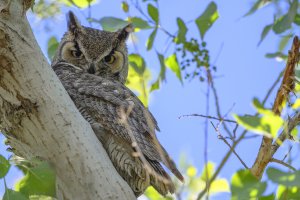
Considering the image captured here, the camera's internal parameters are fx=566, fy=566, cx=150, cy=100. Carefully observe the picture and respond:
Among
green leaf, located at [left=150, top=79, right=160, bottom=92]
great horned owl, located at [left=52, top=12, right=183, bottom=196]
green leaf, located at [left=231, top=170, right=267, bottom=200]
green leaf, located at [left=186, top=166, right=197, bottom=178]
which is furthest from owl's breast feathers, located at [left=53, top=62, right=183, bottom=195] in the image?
green leaf, located at [left=231, top=170, right=267, bottom=200]

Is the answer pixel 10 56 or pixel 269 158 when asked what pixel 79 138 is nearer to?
pixel 10 56

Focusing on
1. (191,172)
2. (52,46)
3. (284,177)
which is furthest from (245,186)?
(52,46)

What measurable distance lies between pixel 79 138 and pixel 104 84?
105cm

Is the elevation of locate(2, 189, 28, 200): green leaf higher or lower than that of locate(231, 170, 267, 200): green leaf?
lower

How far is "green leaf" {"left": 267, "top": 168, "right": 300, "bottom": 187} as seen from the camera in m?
1.36

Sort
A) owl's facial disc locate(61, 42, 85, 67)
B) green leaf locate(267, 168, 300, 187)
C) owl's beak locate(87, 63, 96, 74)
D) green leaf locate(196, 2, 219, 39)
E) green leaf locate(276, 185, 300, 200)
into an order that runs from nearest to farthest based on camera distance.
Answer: green leaf locate(267, 168, 300, 187) < green leaf locate(276, 185, 300, 200) < green leaf locate(196, 2, 219, 39) < owl's beak locate(87, 63, 96, 74) < owl's facial disc locate(61, 42, 85, 67)

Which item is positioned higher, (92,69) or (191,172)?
(92,69)

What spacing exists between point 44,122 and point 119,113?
24.5 inches

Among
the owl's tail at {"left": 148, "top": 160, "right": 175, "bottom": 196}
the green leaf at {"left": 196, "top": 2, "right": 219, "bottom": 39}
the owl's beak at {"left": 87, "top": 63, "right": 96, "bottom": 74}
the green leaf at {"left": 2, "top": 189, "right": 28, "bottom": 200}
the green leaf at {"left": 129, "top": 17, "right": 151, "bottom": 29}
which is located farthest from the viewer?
the owl's beak at {"left": 87, "top": 63, "right": 96, "bottom": 74}

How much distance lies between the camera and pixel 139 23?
2.83 meters

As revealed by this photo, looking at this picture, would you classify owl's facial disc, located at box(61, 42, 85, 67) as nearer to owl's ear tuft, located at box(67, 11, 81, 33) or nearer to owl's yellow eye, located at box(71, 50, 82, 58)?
owl's yellow eye, located at box(71, 50, 82, 58)

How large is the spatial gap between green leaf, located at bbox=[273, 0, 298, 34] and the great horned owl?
2.32 feet

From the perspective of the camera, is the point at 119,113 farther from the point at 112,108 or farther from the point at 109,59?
the point at 109,59

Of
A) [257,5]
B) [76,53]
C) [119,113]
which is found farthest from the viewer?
[76,53]
